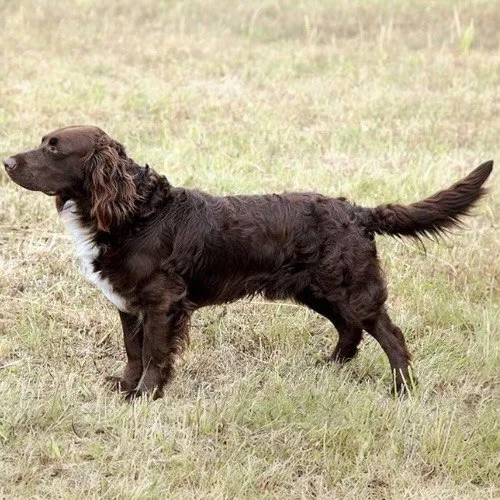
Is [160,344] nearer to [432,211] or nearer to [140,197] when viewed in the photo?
[140,197]

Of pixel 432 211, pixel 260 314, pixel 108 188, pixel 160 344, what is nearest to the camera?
pixel 108 188

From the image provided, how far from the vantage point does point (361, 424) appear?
4070mm

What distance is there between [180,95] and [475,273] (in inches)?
190

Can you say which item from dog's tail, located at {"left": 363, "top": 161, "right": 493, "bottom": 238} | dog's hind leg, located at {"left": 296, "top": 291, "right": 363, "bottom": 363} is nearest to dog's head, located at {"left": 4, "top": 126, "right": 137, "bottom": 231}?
dog's hind leg, located at {"left": 296, "top": 291, "right": 363, "bottom": 363}

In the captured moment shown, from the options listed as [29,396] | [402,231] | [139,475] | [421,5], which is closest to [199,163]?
[402,231]

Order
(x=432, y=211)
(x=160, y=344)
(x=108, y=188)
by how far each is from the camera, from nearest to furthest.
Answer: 1. (x=108, y=188)
2. (x=160, y=344)
3. (x=432, y=211)

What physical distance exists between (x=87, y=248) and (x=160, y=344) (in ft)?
1.86

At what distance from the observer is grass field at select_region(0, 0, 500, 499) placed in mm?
3826

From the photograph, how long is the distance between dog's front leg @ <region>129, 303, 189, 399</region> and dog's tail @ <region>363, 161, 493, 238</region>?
1058 mm

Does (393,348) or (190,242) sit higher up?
(190,242)

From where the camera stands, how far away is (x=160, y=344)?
4.39m

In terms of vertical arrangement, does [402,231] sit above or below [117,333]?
above

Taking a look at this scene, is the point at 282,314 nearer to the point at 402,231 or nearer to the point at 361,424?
the point at 402,231

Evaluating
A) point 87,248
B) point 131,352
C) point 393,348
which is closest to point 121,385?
point 131,352
